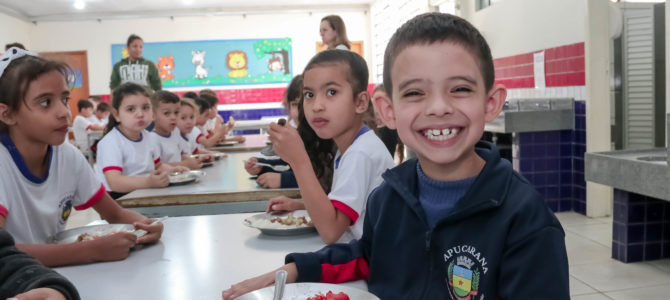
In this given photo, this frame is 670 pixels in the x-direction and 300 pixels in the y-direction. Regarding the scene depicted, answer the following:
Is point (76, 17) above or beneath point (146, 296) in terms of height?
above

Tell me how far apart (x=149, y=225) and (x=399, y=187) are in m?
0.69

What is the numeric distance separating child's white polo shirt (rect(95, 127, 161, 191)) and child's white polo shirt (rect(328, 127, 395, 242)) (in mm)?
1742

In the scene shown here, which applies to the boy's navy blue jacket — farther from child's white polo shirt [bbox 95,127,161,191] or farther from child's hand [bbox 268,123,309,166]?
child's white polo shirt [bbox 95,127,161,191]

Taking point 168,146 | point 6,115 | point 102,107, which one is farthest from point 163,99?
point 102,107

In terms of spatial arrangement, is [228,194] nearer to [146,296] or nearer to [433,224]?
[146,296]

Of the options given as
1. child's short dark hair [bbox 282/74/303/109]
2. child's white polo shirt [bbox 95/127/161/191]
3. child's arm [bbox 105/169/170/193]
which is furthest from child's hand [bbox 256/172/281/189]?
child's white polo shirt [bbox 95/127/161/191]

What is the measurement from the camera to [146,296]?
3.37ft

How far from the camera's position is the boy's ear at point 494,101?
0.99m

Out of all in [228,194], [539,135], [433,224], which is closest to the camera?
[433,224]

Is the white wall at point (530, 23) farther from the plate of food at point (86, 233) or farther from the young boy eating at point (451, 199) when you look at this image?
the plate of food at point (86, 233)

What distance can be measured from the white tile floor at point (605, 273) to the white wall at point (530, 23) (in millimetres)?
1592

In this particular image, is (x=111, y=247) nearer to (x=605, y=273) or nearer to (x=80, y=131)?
(x=605, y=273)

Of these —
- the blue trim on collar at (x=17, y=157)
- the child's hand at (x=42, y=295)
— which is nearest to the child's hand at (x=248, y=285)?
the child's hand at (x=42, y=295)

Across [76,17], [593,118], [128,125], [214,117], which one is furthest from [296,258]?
[76,17]
